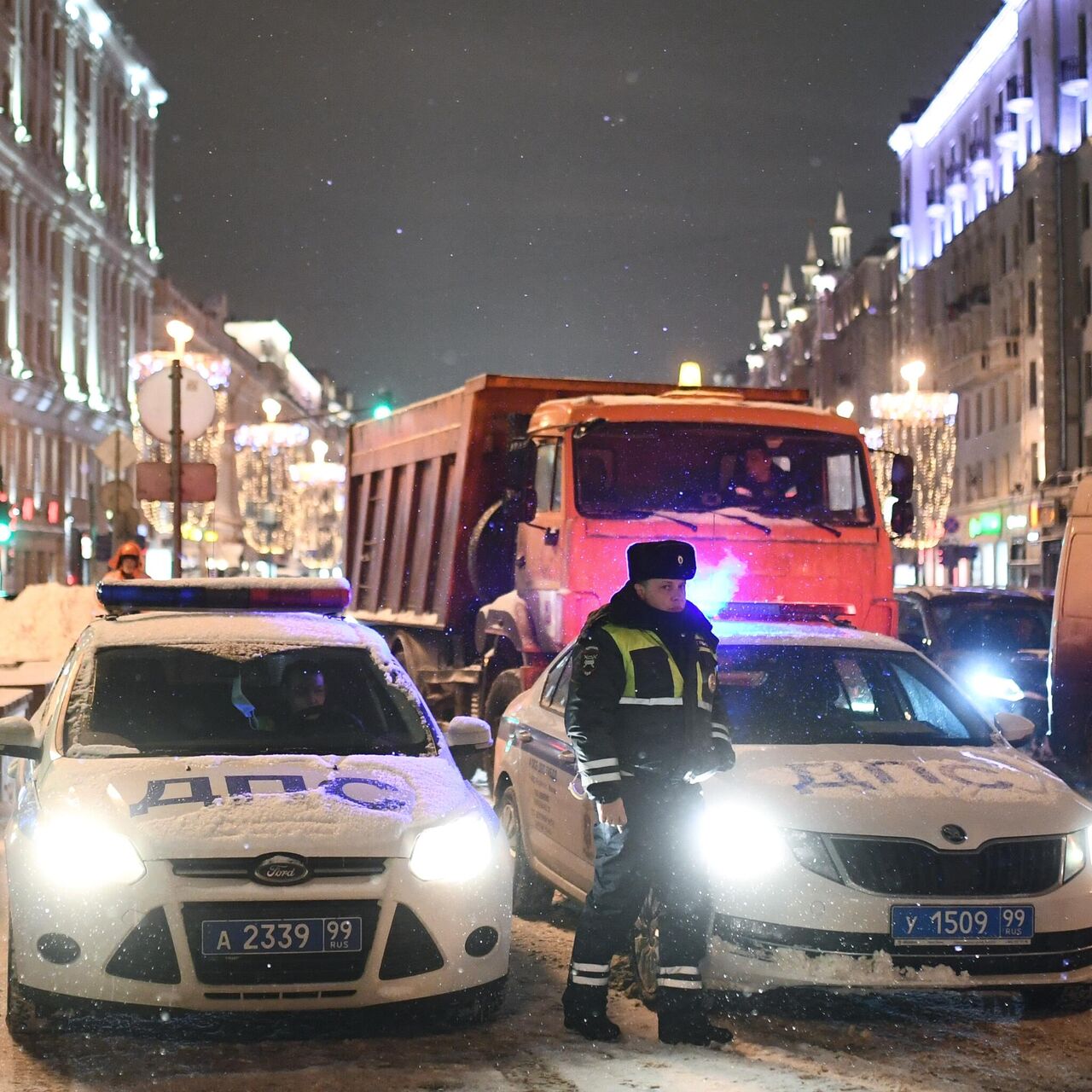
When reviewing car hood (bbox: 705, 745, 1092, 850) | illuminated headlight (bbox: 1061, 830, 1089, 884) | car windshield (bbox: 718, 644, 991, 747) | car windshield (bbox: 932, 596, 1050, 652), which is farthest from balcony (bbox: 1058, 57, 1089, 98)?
illuminated headlight (bbox: 1061, 830, 1089, 884)

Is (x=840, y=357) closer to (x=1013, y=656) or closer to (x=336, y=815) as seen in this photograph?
(x=1013, y=656)

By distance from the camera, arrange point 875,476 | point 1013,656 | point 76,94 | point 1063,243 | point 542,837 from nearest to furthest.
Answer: point 542,837, point 875,476, point 1013,656, point 1063,243, point 76,94

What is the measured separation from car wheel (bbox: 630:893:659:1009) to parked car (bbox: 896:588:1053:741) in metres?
8.68

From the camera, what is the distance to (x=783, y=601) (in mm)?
12445

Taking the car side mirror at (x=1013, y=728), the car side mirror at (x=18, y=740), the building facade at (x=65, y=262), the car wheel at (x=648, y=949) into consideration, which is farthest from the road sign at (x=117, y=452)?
the building facade at (x=65, y=262)

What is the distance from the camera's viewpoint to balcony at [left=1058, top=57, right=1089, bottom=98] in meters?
60.3

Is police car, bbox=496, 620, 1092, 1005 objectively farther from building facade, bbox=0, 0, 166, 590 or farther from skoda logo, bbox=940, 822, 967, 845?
building facade, bbox=0, 0, 166, 590

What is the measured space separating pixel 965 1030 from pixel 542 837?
238 centimetres

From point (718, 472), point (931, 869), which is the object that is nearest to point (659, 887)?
point (931, 869)

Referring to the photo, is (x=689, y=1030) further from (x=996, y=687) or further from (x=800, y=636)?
(x=996, y=687)

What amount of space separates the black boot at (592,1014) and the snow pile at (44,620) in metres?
14.6

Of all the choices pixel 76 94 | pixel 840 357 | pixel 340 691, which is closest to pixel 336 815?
pixel 340 691

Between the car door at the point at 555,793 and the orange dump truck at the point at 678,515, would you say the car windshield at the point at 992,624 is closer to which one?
the orange dump truck at the point at 678,515

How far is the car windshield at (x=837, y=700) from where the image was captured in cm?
809
